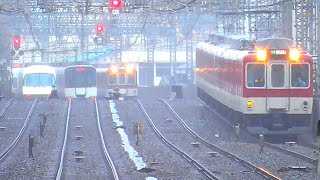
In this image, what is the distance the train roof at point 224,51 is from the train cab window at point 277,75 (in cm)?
80

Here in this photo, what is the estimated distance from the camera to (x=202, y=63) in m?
32.9

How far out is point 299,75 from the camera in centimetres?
2211

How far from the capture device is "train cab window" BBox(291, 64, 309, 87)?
21.9 m

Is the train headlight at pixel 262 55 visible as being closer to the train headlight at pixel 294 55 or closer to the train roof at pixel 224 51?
the train roof at pixel 224 51

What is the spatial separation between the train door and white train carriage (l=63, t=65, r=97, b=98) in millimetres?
21228

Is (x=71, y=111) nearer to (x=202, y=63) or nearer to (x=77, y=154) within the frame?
(x=202, y=63)

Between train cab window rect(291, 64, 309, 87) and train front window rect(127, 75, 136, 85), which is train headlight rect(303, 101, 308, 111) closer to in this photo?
train cab window rect(291, 64, 309, 87)

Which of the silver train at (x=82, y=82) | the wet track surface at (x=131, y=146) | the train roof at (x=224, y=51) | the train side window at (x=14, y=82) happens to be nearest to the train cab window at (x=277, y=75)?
the train roof at (x=224, y=51)

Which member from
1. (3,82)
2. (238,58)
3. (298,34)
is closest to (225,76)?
(238,58)

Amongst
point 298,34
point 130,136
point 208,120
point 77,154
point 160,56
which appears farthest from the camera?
point 160,56

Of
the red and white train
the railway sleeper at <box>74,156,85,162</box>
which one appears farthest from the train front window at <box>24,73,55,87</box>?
the railway sleeper at <box>74,156,85,162</box>

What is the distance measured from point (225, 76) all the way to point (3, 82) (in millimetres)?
27822

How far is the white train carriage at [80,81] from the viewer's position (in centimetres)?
4247

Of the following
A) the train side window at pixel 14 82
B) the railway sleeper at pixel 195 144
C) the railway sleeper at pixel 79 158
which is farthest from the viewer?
the train side window at pixel 14 82
